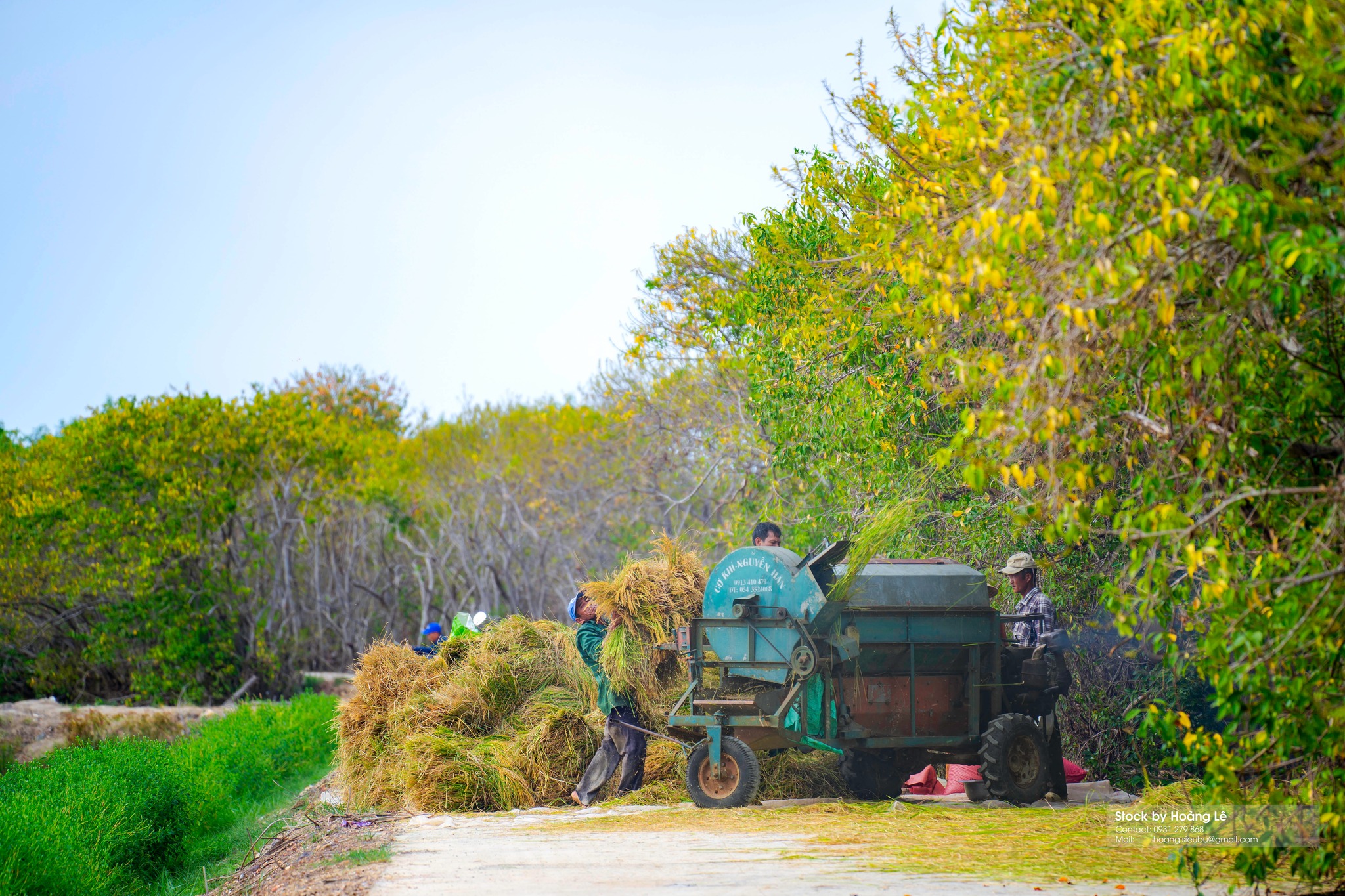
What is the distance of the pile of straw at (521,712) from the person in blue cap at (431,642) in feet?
0.59

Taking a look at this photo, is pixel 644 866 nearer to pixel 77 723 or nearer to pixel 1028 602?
pixel 1028 602

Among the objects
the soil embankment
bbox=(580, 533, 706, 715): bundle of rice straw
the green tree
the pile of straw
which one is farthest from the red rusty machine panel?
the soil embankment

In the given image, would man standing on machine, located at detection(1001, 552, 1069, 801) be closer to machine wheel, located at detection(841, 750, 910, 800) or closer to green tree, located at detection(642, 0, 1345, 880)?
machine wheel, located at detection(841, 750, 910, 800)

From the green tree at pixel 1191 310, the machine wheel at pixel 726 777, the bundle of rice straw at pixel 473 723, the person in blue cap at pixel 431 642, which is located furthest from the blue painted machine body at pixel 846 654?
the person in blue cap at pixel 431 642

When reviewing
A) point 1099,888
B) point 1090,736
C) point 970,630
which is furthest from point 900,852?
point 1090,736

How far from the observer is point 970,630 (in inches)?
318

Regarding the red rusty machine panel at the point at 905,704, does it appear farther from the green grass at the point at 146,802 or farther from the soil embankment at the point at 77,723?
the soil embankment at the point at 77,723

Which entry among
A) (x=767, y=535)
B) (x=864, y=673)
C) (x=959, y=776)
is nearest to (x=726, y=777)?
(x=864, y=673)

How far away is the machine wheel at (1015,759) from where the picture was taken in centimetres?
780

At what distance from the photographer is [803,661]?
7.63m

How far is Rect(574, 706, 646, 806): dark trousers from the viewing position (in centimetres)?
891

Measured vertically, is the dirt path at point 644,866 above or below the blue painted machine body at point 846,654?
below

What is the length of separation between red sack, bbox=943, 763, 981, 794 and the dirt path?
5.57 feet

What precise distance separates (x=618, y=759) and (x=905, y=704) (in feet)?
8.05
